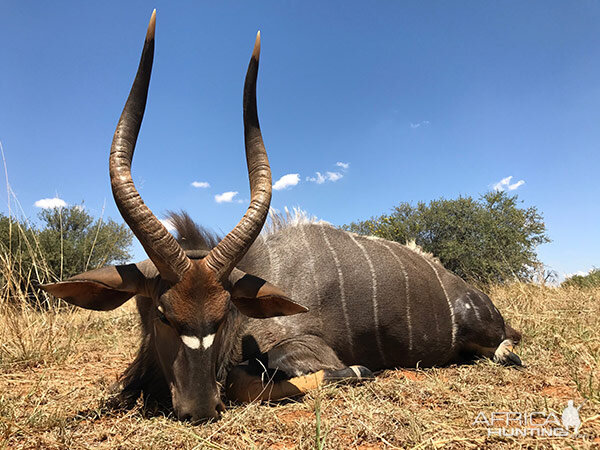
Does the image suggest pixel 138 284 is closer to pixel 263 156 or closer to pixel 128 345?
pixel 263 156

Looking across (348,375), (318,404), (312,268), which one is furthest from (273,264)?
(318,404)

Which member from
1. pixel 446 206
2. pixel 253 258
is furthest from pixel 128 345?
pixel 446 206

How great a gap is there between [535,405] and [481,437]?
0.54m

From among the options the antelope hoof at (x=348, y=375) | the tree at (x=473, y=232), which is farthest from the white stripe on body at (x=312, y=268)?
the tree at (x=473, y=232)

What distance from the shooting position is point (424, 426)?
1890 mm

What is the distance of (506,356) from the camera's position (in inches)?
132

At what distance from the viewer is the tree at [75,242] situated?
10250 millimetres

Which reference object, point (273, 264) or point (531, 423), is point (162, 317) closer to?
point (273, 264)

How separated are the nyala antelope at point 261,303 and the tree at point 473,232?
741 centimetres

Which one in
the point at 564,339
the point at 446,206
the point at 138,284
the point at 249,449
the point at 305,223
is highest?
the point at 446,206

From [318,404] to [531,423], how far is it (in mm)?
973

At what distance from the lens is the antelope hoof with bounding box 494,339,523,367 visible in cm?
325

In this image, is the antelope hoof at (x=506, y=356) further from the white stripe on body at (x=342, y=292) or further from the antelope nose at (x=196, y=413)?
the antelope nose at (x=196, y=413)

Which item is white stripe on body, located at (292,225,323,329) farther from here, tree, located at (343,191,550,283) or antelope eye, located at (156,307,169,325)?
tree, located at (343,191,550,283)
